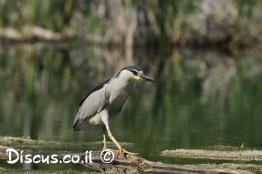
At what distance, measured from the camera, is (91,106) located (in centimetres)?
1300

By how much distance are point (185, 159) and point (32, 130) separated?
14.8 feet

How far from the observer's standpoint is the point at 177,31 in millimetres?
47906

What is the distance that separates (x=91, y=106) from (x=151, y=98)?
11.2 metres

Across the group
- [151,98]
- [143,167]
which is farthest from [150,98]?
[143,167]

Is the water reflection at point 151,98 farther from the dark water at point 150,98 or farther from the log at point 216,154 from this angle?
the log at point 216,154

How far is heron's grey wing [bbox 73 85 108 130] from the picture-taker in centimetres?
1293

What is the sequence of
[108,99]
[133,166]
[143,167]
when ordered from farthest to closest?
[108,99], [133,166], [143,167]

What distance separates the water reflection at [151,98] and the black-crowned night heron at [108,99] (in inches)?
46.4

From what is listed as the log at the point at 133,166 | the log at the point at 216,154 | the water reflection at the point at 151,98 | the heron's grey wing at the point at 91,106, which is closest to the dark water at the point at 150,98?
the water reflection at the point at 151,98

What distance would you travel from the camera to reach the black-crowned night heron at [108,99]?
12734 millimetres

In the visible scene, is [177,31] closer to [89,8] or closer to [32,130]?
[89,8]

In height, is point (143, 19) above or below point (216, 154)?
above

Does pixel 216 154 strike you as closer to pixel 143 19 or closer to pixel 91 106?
pixel 91 106

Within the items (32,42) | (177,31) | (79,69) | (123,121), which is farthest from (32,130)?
(32,42)
